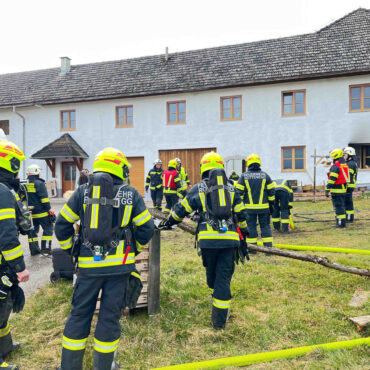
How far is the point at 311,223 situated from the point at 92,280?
8682mm

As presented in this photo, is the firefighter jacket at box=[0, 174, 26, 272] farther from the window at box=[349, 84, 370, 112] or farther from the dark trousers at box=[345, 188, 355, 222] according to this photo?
the window at box=[349, 84, 370, 112]

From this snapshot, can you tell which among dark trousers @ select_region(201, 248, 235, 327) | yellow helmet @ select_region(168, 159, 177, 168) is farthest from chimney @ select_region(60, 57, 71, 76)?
dark trousers @ select_region(201, 248, 235, 327)

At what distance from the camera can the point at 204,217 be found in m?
4.00

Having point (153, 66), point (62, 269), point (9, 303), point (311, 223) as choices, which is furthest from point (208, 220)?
point (153, 66)

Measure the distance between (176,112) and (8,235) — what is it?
17153mm

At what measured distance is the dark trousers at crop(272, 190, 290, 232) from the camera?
28.2ft

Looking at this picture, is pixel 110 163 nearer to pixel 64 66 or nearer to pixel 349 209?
pixel 349 209

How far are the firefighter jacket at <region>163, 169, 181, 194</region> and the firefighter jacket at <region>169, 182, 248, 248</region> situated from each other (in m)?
6.94

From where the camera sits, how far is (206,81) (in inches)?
728

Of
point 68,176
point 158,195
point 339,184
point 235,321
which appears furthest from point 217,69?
point 235,321

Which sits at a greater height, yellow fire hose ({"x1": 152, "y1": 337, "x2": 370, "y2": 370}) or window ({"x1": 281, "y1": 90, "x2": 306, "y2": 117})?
window ({"x1": 281, "y1": 90, "x2": 306, "y2": 117})

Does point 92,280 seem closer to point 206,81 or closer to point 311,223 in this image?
point 311,223

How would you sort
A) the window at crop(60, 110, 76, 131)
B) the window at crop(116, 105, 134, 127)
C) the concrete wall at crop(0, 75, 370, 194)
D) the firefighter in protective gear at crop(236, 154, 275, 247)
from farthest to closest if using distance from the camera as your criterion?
the window at crop(60, 110, 76, 131)
the window at crop(116, 105, 134, 127)
the concrete wall at crop(0, 75, 370, 194)
the firefighter in protective gear at crop(236, 154, 275, 247)

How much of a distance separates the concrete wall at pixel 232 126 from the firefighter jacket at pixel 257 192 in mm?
11250
